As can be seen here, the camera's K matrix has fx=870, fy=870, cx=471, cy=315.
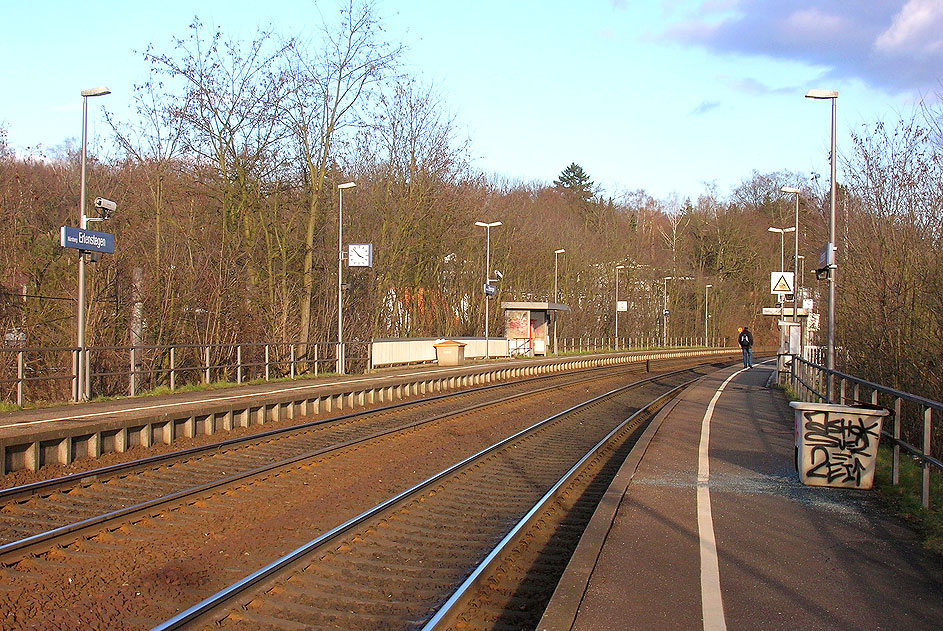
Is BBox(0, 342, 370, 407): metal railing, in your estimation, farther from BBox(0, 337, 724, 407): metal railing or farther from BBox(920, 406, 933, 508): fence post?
BBox(920, 406, 933, 508): fence post

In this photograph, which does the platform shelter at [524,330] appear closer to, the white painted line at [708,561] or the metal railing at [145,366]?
the metal railing at [145,366]

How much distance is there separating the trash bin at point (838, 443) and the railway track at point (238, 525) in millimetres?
3225

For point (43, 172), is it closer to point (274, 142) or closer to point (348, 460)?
point (274, 142)

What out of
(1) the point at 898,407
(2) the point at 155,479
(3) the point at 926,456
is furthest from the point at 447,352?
(3) the point at 926,456

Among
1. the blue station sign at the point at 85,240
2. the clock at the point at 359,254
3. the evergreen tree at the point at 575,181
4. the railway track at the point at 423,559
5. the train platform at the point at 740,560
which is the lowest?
the railway track at the point at 423,559

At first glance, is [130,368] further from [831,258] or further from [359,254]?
[831,258]

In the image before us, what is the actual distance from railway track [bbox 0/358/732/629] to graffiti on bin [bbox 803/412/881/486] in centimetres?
328

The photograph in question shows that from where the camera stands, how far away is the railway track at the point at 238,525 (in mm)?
6121

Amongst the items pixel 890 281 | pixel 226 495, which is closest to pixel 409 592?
pixel 226 495

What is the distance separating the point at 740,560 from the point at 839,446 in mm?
3576

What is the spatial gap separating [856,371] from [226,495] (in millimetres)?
12869

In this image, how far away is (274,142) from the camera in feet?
103

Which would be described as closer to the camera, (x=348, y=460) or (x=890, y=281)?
(x=348, y=460)

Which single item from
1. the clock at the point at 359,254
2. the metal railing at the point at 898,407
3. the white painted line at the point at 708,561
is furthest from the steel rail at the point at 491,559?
the clock at the point at 359,254
